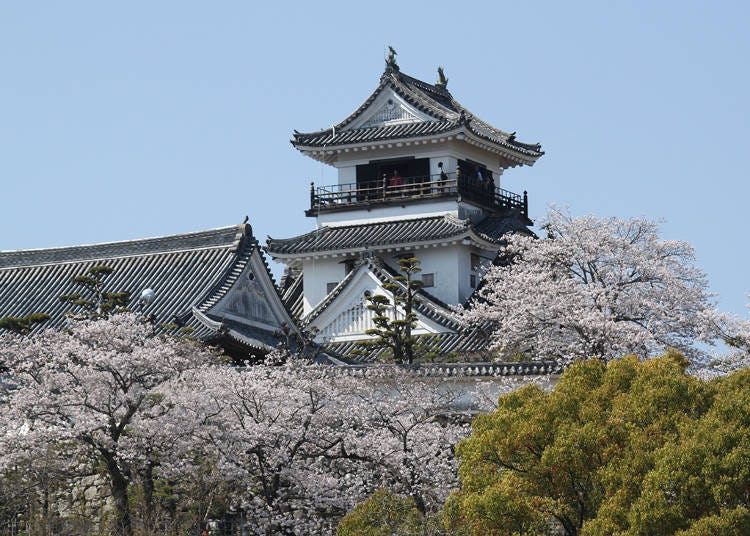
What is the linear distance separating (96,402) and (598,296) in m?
14.8

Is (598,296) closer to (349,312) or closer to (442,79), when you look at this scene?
(349,312)

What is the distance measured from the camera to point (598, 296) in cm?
3522

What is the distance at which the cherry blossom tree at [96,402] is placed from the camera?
953 inches

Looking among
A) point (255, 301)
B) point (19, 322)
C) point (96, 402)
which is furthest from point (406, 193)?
point (96, 402)

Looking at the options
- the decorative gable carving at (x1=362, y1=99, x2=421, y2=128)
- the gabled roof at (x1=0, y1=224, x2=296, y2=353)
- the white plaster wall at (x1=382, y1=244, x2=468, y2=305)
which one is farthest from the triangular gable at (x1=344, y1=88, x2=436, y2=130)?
the gabled roof at (x1=0, y1=224, x2=296, y2=353)

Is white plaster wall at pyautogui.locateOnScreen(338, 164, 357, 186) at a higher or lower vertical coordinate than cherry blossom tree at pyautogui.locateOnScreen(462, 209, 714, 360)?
higher

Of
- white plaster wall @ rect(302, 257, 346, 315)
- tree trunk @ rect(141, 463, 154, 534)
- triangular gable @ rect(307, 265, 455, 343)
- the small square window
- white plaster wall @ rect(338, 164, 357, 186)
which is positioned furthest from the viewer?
white plaster wall @ rect(338, 164, 357, 186)

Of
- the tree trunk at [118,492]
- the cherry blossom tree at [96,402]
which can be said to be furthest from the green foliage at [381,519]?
the cherry blossom tree at [96,402]

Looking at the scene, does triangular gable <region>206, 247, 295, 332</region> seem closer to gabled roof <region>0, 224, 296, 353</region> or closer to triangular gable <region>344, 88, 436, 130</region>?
gabled roof <region>0, 224, 296, 353</region>

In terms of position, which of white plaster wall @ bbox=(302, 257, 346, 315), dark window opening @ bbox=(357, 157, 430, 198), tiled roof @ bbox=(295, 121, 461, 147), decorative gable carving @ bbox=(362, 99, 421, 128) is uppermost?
decorative gable carving @ bbox=(362, 99, 421, 128)

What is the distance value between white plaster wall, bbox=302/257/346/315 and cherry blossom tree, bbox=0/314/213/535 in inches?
893

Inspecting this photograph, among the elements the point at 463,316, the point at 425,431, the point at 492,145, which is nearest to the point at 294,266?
the point at 492,145

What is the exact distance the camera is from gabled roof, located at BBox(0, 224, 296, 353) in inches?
1468

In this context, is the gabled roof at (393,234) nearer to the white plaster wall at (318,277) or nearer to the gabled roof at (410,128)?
the white plaster wall at (318,277)
